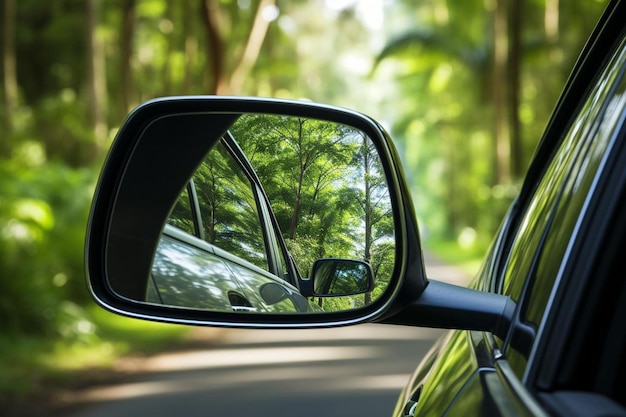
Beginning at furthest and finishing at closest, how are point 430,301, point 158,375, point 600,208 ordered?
point 158,375, point 430,301, point 600,208

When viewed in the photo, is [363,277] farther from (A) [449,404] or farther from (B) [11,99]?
(B) [11,99]

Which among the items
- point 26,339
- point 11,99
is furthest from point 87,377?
point 11,99

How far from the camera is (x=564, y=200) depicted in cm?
163

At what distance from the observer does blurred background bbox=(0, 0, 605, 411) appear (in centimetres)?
1095

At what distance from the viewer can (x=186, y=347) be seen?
11.5 m

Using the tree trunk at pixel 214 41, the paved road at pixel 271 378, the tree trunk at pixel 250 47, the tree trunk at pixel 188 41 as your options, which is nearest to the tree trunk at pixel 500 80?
the tree trunk at pixel 188 41

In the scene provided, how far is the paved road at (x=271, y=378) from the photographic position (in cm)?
750

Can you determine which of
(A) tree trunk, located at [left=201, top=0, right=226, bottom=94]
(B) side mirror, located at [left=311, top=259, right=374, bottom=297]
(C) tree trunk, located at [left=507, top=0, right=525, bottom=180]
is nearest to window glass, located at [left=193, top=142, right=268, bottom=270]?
(B) side mirror, located at [left=311, top=259, right=374, bottom=297]

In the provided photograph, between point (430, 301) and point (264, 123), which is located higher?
point (264, 123)

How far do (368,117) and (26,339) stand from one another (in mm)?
9463

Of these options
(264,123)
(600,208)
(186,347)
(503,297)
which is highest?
(264,123)

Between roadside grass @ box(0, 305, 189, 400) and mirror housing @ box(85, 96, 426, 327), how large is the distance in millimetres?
6563

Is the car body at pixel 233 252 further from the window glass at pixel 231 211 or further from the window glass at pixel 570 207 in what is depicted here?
the window glass at pixel 570 207

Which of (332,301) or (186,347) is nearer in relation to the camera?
(332,301)
